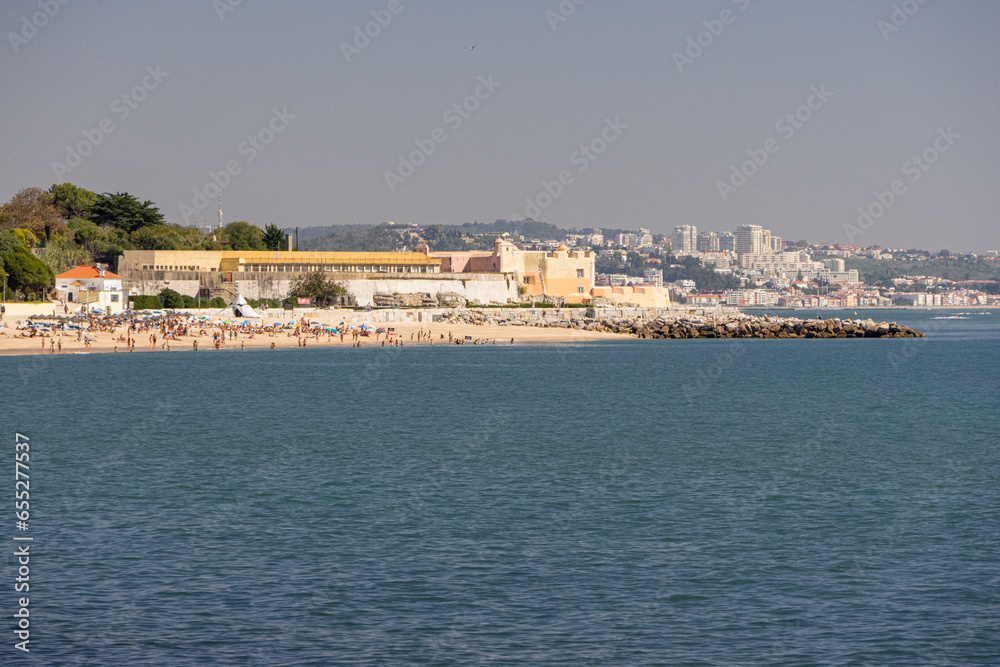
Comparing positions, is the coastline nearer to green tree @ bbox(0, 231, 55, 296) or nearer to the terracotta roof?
green tree @ bbox(0, 231, 55, 296)

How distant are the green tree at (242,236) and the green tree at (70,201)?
44.3 ft

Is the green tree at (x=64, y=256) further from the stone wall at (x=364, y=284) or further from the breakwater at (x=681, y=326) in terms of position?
the breakwater at (x=681, y=326)

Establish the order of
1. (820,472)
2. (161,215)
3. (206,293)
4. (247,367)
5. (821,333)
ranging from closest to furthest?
(820,472) → (247,367) → (206,293) → (821,333) → (161,215)

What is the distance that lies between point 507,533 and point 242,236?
93.7 m

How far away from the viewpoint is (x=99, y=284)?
72.4 metres

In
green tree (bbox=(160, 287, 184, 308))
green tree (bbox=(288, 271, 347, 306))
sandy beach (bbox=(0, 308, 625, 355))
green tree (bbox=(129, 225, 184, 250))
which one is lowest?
sandy beach (bbox=(0, 308, 625, 355))

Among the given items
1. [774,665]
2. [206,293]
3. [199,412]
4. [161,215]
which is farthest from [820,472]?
[161,215]

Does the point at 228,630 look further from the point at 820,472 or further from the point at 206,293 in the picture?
the point at 206,293

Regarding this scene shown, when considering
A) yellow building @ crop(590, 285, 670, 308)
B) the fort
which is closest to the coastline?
the fort

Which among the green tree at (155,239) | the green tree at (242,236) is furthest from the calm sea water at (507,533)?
the green tree at (242,236)

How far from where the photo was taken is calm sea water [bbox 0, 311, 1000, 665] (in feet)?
37.4

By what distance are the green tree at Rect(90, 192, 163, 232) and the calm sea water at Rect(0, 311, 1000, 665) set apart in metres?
61.7

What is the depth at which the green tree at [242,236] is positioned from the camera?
101969mm

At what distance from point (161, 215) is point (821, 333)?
62.8 m
